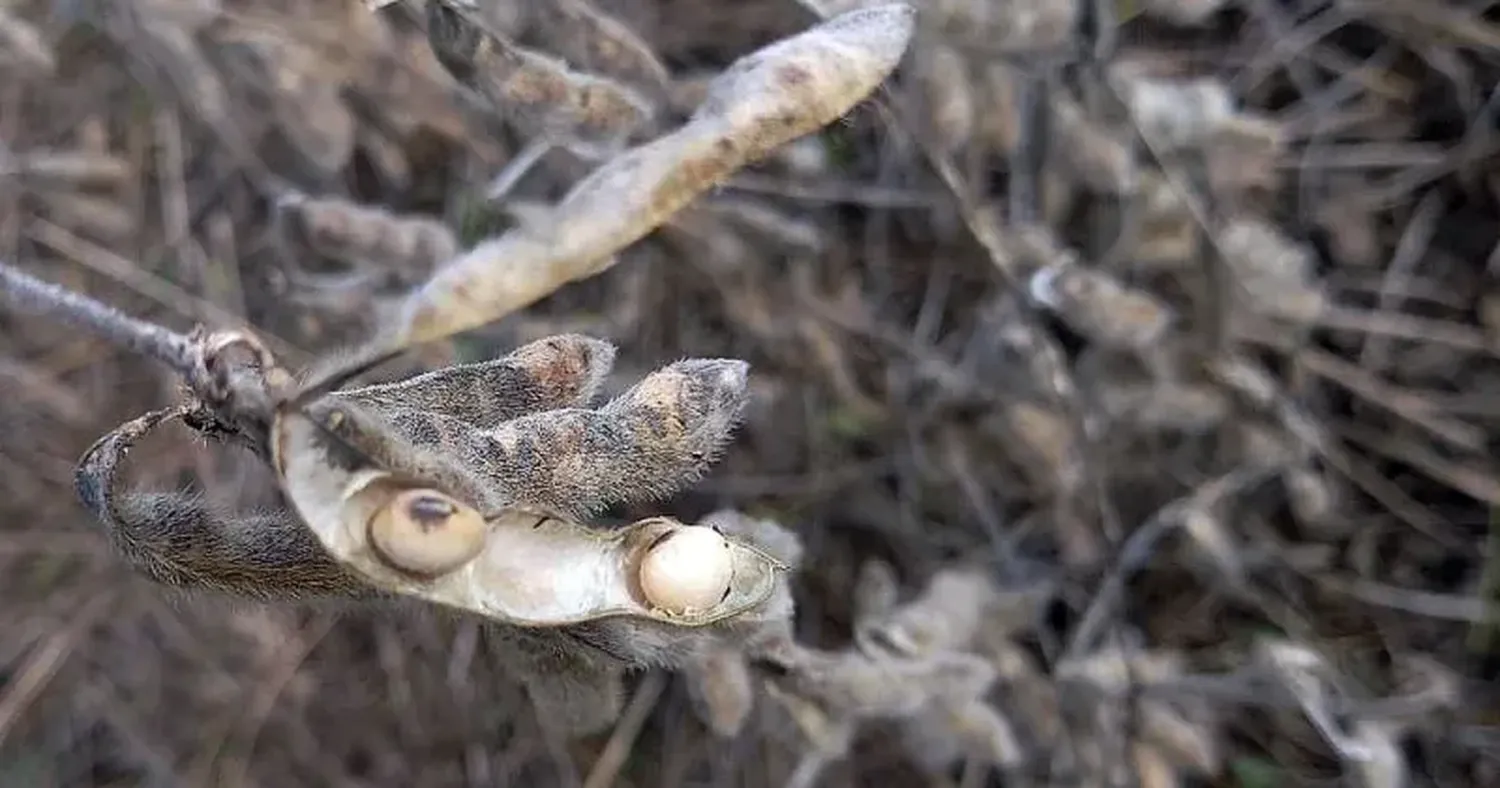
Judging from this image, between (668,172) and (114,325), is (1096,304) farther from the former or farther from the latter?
(114,325)

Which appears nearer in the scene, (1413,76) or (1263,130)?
(1263,130)

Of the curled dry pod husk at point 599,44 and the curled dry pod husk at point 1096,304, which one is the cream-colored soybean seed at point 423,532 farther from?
the curled dry pod husk at point 1096,304

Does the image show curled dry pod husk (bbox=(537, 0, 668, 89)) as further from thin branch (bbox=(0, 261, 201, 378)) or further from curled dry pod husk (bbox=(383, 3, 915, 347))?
thin branch (bbox=(0, 261, 201, 378))

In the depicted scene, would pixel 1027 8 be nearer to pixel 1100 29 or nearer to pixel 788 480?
pixel 1100 29

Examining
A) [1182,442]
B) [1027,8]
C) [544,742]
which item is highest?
[1027,8]

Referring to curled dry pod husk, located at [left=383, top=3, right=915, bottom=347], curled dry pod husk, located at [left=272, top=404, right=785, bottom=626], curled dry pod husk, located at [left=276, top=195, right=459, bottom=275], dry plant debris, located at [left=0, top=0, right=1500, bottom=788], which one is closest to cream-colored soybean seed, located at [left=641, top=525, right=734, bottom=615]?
curled dry pod husk, located at [left=272, top=404, right=785, bottom=626]

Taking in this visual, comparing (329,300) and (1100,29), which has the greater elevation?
(1100,29)

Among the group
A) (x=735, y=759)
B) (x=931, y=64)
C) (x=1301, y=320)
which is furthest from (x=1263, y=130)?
(x=735, y=759)

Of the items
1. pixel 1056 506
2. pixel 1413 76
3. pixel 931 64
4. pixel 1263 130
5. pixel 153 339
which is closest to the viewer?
pixel 153 339
